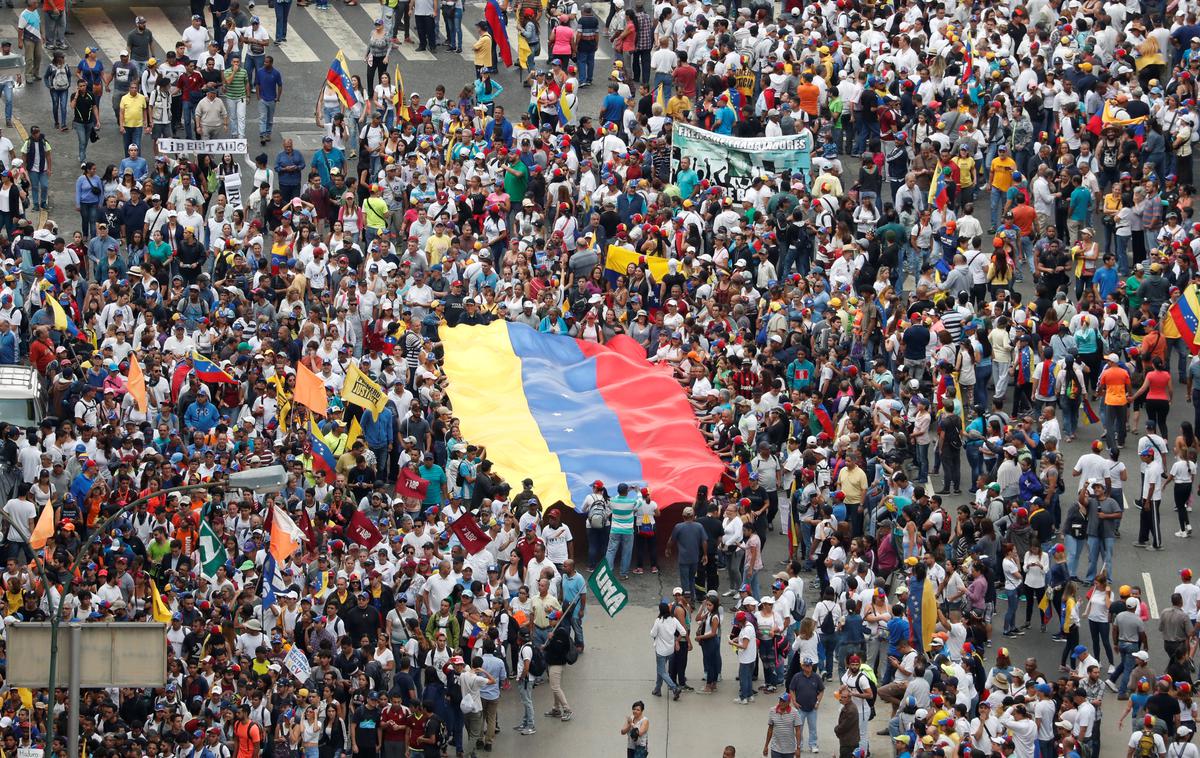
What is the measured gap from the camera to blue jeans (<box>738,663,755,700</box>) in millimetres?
31000

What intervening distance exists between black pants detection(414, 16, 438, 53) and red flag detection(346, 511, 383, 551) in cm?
1924

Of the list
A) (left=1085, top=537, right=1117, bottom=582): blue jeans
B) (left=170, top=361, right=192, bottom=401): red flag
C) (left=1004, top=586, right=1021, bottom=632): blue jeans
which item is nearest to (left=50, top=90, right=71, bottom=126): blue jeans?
(left=170, top=361, right=192, bottom=401): red flag

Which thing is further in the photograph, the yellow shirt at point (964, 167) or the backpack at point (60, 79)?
the backpack at point (60, 79)

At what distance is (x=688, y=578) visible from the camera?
108 ft

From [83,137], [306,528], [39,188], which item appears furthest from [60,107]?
[306,528]

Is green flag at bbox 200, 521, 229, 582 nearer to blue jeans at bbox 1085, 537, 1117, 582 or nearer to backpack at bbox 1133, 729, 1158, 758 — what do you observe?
blue jeans at bbox 1085, 537, 1117, 582

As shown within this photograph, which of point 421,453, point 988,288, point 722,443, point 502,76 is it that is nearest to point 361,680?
point 421,453

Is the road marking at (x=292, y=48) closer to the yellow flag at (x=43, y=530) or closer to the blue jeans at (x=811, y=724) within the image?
the yellow flag at (x=43, y=530)

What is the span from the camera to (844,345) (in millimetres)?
36875

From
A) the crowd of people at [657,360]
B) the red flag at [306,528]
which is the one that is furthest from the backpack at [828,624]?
the red flag at [306,528]

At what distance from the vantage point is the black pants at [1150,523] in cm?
3366

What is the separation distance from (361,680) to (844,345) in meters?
10.3

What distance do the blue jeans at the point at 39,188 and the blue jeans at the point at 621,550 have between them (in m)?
13.6

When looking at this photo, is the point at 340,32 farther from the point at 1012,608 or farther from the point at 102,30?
the point at 1012,608
